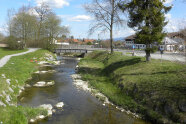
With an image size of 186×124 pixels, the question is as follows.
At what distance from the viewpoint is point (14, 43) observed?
48000 millimetres

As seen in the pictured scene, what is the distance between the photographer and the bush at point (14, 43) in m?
47.9

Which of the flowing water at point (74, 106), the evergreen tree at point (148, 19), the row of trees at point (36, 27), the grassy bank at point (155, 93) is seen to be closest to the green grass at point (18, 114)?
the flowing water at point (74, 106)

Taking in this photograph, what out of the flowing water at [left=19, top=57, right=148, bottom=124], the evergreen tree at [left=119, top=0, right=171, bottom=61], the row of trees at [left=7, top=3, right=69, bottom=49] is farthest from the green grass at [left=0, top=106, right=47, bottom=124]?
the row of trees at [left=7, top=3, right=69, bottom=49]

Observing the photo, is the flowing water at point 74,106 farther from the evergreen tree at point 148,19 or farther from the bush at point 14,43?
the bush at point 14,43

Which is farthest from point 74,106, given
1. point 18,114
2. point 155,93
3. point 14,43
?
point 14,43

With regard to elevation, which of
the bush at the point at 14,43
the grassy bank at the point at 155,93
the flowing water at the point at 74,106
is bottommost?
the flowing water at the point at 74,106

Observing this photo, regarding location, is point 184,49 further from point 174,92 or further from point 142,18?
point 142,18

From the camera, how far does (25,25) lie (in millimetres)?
47344

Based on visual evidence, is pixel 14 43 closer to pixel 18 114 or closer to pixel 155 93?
pixel 18 114

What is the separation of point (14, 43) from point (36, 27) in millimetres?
8018

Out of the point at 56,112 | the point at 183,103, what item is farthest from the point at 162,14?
the point at 56,112

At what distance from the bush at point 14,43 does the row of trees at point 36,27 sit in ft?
0.91

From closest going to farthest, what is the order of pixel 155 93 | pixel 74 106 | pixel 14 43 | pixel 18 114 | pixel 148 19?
1. pixel 18 114
2. pixel 155 93
3. pixel 74 106
4. pixel 148 19
5. pixel 14 43

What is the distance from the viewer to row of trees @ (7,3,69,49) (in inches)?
1865
